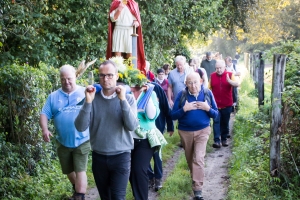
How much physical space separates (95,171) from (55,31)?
8250mm

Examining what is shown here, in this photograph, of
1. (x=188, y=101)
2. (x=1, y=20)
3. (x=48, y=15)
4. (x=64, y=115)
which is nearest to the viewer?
(x=64, y=115)

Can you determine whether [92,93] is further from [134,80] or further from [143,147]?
[143,147]

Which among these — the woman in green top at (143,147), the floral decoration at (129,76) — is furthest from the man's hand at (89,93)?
the woman in green top at (143,147)

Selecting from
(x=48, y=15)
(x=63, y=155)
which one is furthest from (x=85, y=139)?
(x=48, y=15)

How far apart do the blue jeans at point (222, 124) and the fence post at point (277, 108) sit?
400cm

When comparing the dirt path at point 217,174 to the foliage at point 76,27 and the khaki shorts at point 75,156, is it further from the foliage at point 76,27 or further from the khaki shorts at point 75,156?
the foliage at point 76,27

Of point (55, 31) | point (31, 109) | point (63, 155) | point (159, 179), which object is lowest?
point (159, 179)

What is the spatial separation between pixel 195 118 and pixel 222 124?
4.38 meters

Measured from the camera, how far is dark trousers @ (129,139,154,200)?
20.6 feet

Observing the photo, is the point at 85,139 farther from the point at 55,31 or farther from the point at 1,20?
the point at 55,31

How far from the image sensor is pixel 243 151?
957cm

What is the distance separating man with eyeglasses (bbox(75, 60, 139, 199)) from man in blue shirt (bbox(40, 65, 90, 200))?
1211mm

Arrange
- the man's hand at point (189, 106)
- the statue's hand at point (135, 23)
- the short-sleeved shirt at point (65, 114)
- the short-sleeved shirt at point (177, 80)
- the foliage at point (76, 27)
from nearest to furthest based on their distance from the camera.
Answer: the short-sleeved shirt at point (65, 114) < the man's hand at point (189, 106) < the statue's hand at point (135, 23) < the foliage at point (76, 27) < the short-sleeved shirt at point (177, 80)

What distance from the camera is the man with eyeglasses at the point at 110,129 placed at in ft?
17.2
